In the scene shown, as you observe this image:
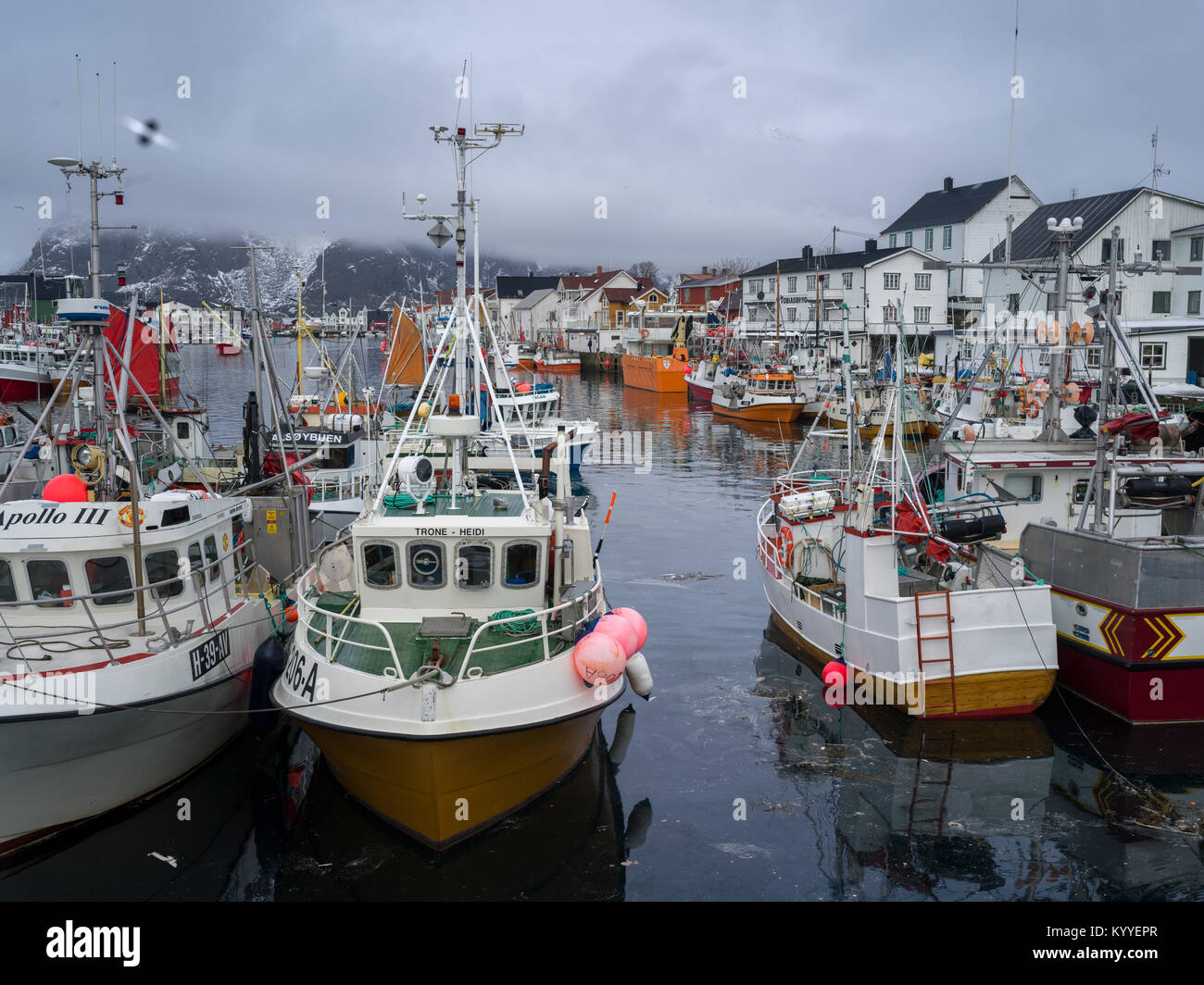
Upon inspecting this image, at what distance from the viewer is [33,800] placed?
11.7 meters

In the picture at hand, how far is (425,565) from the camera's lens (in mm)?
13617

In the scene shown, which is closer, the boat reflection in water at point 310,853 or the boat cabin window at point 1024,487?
the boat reflection in water at point 310,853

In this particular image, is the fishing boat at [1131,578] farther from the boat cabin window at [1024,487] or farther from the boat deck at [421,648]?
the boat deck at [421,648]

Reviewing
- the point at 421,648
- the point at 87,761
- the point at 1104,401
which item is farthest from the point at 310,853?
the point at 1104,401

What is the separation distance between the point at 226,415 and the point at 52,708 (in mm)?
60137

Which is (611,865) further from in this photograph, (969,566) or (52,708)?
(969,566)

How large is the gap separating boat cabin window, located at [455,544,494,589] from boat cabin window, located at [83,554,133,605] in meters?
4.54

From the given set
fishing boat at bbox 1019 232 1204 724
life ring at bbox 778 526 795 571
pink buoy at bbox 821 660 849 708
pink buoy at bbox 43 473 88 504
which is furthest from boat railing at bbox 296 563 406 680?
fishing boat at bbox 1019 232 1204 724

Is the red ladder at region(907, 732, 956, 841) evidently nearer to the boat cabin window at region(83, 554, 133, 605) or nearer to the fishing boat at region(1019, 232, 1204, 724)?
the fishing boat at region(1019, 232, 1204, 724)

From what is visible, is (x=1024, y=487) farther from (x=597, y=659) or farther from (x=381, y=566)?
(x=381, y=566)

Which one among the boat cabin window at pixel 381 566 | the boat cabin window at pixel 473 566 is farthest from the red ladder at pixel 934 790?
the boat cabin window at pixel 381 566

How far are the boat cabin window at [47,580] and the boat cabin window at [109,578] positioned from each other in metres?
0.30

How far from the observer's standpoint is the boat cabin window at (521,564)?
1356cm

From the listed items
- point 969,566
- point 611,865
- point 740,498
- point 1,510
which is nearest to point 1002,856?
point 611,865
